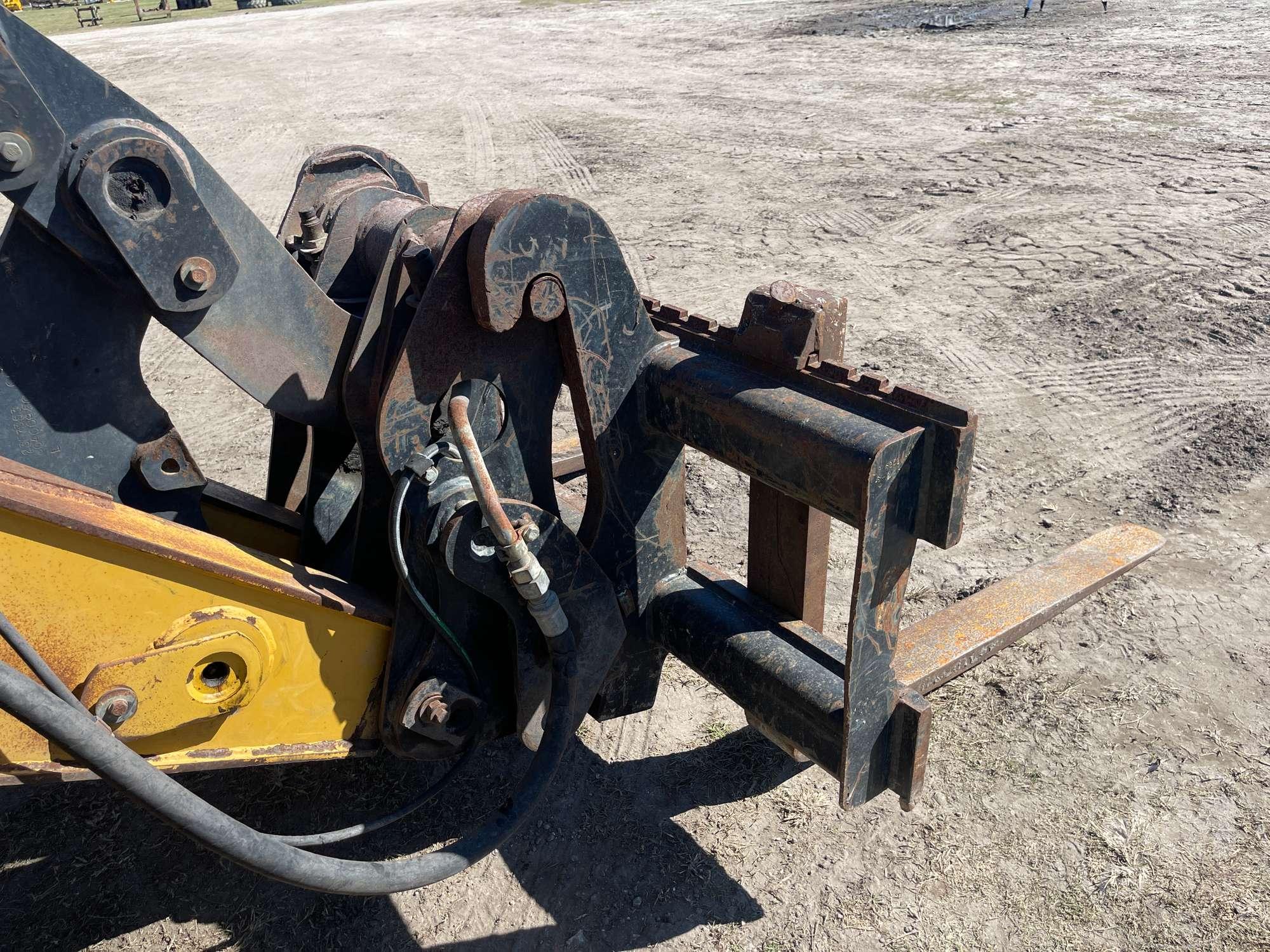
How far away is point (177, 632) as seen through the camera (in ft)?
5.93

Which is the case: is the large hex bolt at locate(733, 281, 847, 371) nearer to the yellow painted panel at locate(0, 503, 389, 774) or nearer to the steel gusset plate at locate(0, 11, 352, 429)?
the steel gusset plate at locate(0, 11, 352, 429)

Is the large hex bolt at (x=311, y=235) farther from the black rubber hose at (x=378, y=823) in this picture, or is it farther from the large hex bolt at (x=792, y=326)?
the black rubber hose at (x=378, y=823)

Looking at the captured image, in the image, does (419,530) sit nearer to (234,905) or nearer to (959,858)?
(234,905)

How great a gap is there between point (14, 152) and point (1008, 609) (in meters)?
2.46

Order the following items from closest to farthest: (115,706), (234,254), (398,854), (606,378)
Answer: (115,706) < (234,254) < (606,378) < (398,854)

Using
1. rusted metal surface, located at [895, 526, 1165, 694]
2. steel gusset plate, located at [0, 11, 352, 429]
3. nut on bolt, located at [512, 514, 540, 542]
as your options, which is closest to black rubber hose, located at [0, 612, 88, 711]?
steel gusset plate, located at [0, 11, 352, 429]

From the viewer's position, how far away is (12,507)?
5.20ft

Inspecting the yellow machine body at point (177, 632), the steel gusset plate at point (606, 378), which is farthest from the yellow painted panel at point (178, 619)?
the steel gusset plate at point (606, 378)

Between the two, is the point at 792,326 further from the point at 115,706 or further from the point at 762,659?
the point at 115,706

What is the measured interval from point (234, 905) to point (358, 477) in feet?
3.70

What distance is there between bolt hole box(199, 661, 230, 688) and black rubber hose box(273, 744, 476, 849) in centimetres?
31

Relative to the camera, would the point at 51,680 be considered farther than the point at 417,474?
No

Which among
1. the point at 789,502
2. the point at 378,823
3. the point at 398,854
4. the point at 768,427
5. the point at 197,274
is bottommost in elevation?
the point at 398,854

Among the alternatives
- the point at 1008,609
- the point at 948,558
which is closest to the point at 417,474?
the point at 1008,609
